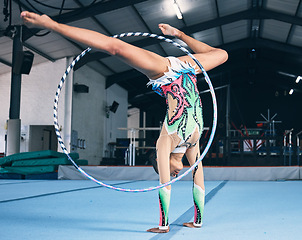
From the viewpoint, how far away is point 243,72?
20.6 meters

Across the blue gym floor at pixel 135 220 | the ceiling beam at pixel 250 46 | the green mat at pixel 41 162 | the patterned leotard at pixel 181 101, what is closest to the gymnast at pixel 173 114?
the patterned leotard at pixel 181 101

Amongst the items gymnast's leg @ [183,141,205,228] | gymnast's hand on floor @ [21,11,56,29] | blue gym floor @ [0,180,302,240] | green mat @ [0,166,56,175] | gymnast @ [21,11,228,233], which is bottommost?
blue gym floor @ [0,180,302,240]

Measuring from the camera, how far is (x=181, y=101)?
1.98 m

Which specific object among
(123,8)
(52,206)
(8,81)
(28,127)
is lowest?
(52,206)

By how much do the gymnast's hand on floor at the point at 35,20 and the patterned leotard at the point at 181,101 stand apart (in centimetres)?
61

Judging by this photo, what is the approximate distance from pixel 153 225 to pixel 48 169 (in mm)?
5896

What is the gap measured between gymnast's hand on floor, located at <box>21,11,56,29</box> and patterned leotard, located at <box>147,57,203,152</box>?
1.99 feet

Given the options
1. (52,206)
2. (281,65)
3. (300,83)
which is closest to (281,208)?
(52,206)

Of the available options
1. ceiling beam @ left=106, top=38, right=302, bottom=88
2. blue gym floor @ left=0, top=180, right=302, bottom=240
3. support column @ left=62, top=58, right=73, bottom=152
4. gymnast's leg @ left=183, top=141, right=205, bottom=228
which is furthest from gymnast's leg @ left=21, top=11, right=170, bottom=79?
ceiling beam @ left=106, top=38, right=302, bottom=88

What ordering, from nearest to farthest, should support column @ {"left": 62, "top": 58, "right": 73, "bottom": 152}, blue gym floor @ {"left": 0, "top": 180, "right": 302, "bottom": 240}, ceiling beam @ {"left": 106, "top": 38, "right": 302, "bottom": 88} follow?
blue gym floor @ {"left": 0, "top": 180, "right": 302, "bottom": 240} → support column @ {"left": 62, "top": 58, "right": 73, "bottom": 152} → ceiling beam @ {"left": 106, "top": 38, "right": 302, "bottom": 88}

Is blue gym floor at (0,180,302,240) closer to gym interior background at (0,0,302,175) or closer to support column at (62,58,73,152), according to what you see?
gym interior background at (0,0,302,175)

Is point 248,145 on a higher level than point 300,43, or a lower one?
lower

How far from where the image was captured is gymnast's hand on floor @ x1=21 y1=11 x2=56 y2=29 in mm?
1594

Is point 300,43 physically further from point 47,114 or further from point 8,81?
point 8,81
